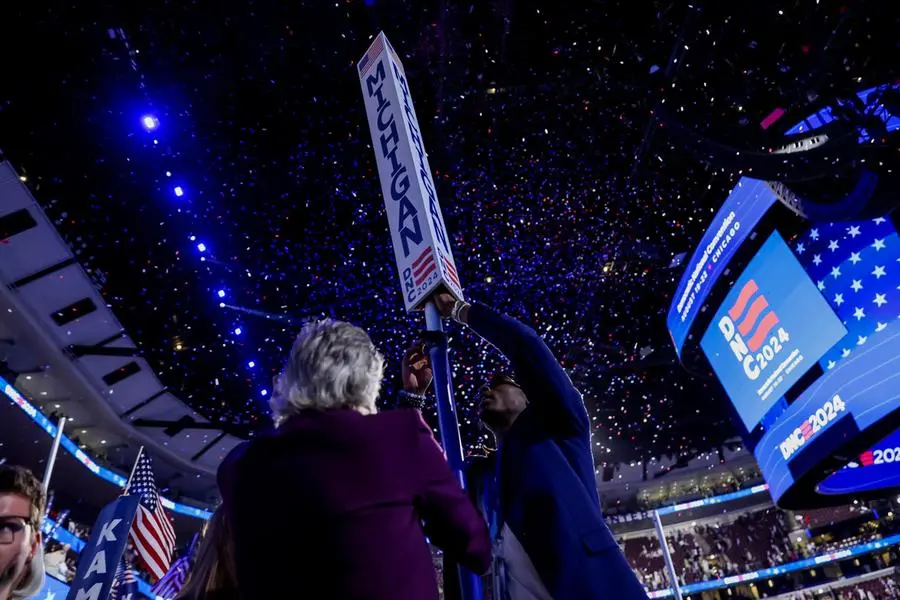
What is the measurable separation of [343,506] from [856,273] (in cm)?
653

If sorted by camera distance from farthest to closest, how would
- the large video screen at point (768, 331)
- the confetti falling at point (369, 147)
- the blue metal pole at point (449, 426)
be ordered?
the confetti falling at point (369, 147) < the large video screen at point (768, 331) < the blue metal pole at point (449, 426)

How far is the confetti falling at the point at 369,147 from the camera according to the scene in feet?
21.5

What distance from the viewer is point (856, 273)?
5.77 m

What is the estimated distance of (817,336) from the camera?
600 centimetres

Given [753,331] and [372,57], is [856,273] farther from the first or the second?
[372,57]

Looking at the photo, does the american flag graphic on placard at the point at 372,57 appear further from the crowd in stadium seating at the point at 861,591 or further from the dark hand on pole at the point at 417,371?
the crowd in stadium seating at the point at 861,591

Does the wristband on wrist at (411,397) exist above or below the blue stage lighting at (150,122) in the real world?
below

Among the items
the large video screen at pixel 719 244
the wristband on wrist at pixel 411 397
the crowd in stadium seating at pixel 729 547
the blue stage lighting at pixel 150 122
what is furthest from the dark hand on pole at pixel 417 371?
the crowd in stadium seating at pixel 729 547

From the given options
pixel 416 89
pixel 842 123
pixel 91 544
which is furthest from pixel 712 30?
pixel 91 544

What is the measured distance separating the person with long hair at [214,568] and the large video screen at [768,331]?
6393 mm

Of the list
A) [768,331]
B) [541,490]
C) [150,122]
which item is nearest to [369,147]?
[150,122]

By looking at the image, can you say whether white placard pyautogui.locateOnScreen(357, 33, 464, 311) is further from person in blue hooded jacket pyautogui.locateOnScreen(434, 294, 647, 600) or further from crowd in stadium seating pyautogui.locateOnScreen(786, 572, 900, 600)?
crowd in stadium seating pyautogui.locateOnScreen(786, 572, 900, 600)

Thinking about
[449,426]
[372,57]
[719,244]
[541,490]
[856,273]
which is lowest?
[541,490]

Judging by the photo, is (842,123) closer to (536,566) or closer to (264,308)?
(536,566)
